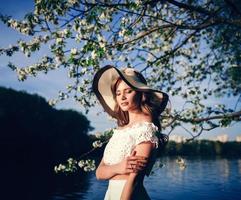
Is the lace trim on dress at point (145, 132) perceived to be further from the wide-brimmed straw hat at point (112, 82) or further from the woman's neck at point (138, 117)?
the wide-brimmed straw hat at point (112, 82)

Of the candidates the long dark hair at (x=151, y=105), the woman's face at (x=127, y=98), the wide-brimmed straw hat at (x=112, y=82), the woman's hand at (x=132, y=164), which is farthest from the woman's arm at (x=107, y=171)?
the wide-brimmed straw hat at (x=112, y=82)

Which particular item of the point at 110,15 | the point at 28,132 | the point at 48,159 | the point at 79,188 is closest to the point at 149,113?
the point at 110,15

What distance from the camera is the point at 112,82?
14.4 feet

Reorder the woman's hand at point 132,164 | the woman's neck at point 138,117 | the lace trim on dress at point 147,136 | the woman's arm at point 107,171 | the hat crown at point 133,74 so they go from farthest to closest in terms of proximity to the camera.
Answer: the hat crown at point 133,74
the woman's neck at point 138,117
the woman's arm at point 107,171
the lace trim on dress at point 147,136
the woman's hand at point 132,164

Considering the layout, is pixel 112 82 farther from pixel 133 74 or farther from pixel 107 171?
pixel 107 171

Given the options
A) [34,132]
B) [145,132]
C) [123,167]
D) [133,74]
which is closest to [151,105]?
[133,74]

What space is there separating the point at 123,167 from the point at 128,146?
0.27 m

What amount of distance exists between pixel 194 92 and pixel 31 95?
86138 millimetres

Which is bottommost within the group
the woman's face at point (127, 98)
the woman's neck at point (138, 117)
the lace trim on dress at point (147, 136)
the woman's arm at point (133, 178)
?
the woman's arm at point (133, 178)

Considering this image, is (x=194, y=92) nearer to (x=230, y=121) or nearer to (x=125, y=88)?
(x=230, y=121)

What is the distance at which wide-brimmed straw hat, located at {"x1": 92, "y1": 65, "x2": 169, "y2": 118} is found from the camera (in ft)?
13.0

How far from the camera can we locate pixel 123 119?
14.4 feet

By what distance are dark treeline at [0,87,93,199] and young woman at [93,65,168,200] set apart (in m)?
74.0

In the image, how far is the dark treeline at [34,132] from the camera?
283ft
